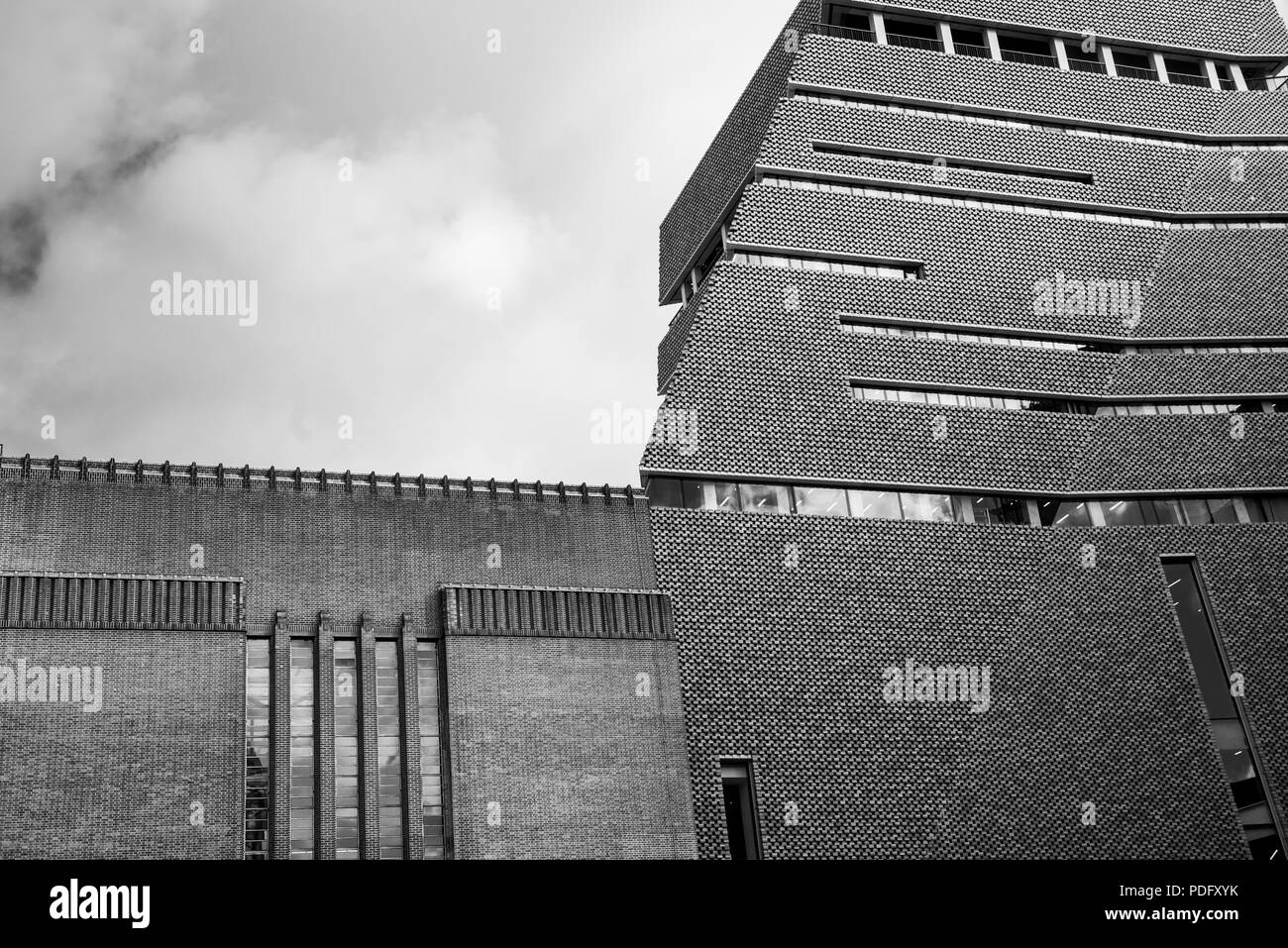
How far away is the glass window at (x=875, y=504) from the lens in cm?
4191

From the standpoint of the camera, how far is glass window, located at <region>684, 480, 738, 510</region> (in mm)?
40438

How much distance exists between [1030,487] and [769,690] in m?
11.8

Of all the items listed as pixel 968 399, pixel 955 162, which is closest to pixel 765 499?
pixel 968 399

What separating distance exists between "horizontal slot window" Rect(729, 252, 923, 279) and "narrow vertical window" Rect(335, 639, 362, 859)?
19.1m

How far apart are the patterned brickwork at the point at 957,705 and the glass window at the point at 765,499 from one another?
71cm

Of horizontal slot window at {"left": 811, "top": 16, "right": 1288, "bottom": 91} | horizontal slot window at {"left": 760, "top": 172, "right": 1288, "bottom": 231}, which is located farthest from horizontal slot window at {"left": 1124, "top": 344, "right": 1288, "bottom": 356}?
horizontal slot window at {"left": 811, "top": 16, "right": 1288, "bottom": 91}

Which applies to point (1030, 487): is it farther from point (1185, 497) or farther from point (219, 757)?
point (219, 757)

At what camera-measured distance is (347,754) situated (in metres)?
34.1

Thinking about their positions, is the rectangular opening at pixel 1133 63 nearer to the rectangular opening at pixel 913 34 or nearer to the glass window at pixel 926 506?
the rectangular opening at pixel 913 34

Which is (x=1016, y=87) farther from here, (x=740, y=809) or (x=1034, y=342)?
(x=740, y=809)

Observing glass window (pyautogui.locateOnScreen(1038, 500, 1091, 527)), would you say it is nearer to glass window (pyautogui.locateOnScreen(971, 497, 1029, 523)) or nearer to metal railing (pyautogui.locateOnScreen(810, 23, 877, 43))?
glass window (pyautogui.locateOnScreen(971, 497, 1029, 523))

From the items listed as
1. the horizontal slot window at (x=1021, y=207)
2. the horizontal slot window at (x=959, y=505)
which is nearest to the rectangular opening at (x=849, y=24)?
the horizontal slot window at (x=1021, y=207)

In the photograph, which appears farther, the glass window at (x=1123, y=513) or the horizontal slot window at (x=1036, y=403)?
the horizontal slot window at (x=1036, y=403)
